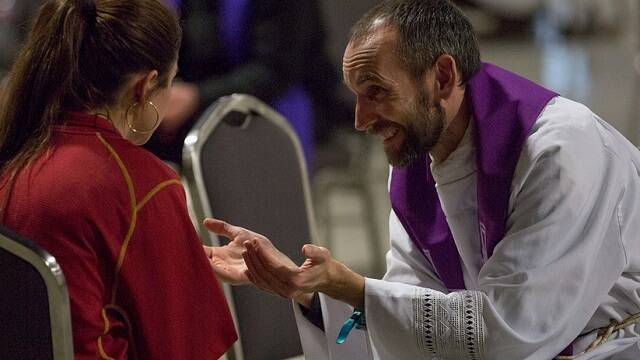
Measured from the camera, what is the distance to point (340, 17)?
467cm

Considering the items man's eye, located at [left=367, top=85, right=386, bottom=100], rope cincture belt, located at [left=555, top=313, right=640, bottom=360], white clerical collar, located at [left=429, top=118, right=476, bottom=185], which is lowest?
rope cincture belt, located at [left=555, top=313, right=640, bottom=360]

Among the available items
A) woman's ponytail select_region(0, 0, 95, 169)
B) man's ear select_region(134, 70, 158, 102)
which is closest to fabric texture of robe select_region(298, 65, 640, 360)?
man's ear select_region(134, 70, 158, 102)

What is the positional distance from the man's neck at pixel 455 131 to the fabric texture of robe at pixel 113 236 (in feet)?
2.16

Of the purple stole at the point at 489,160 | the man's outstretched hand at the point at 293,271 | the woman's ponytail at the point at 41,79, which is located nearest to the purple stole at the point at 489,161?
the purple stole at the point at 489,160

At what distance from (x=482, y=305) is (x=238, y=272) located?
1.58 ft

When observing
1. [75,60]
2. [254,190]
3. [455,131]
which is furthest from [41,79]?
[254,190]

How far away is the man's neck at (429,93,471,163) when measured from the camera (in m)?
2.33

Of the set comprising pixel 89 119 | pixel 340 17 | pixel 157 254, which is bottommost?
pixel 340 17

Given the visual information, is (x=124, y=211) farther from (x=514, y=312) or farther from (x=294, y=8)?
(x=294, y=8)

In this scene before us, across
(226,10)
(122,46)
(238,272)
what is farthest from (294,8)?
(122,46)

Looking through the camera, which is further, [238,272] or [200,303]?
[238,272]

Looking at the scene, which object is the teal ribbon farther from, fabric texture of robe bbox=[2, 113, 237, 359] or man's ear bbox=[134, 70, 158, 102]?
man's ear bbox=[134, 70, 158, 102]

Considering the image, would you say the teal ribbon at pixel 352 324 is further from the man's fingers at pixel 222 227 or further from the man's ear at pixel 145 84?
the man's ear at pixel 145 84

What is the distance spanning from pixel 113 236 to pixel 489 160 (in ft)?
2.64
